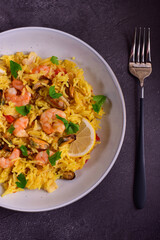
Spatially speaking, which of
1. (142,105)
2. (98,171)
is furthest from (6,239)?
(142,105)

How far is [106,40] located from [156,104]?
86 centimetres

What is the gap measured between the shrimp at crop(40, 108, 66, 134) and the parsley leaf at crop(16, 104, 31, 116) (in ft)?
0.47

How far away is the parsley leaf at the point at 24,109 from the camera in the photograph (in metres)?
2.54

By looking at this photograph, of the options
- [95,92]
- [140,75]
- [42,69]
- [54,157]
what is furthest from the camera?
[140,75]

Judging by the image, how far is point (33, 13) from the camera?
9.59ft

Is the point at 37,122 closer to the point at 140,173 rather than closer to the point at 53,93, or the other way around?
the point at 53,93

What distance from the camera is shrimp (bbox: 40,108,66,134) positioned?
8.22 ft

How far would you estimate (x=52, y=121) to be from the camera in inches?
99.7

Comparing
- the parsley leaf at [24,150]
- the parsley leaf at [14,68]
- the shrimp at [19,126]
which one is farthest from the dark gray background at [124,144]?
the shrimp at [19,126]

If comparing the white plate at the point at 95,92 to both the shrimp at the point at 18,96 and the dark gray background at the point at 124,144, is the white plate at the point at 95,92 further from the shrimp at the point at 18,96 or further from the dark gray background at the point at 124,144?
the shrimp at the point at 18,96

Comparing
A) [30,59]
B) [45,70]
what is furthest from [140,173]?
[30,59]

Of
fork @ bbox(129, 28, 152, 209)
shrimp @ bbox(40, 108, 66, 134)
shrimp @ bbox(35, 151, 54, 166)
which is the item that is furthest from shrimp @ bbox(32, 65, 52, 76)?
fork @ bbox(129, 28, 152, 209)

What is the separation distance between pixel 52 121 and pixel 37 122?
0.17 metres

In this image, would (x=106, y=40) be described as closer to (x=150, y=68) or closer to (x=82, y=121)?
(x=150, y=68)
